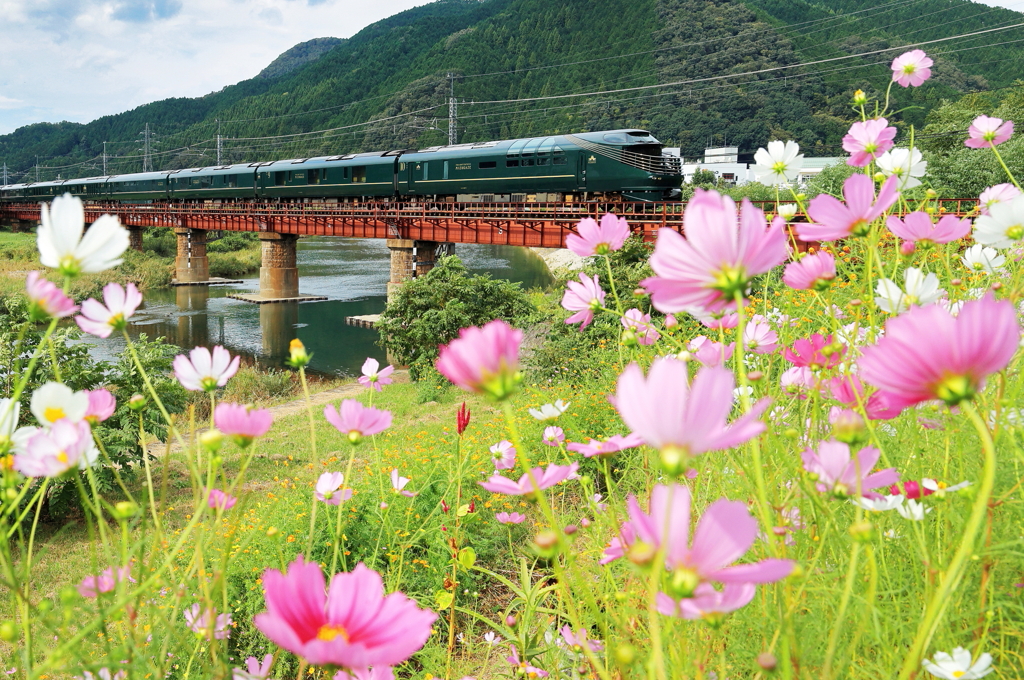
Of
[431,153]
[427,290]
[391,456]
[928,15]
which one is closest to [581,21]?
[928,15]

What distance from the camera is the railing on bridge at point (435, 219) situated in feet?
58.7

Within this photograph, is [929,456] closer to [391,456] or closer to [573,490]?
[573,490]

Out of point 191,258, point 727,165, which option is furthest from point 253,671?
point 727,165

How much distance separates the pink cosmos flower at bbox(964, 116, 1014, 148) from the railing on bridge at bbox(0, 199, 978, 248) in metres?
10.1

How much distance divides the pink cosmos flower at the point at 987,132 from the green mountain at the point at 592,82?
211 ft

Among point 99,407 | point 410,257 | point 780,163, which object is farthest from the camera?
point 410,257

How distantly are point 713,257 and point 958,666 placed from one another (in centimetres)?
72

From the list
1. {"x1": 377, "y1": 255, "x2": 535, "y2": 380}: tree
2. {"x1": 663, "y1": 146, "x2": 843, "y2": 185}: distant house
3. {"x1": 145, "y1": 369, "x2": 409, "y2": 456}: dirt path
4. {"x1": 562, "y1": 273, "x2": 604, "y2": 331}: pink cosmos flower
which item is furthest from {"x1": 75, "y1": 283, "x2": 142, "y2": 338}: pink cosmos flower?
{"x1": 663, "y1": 146, "x2": 843, "y2": 185}: distant house

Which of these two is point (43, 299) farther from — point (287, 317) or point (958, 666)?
point (287, 317)

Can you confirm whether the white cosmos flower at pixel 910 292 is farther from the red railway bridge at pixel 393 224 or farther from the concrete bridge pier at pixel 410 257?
the concrete bridge pier at pixel 410 257

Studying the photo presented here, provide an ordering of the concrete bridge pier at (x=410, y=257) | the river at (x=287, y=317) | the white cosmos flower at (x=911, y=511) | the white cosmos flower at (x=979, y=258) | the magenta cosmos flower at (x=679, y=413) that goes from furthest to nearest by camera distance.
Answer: the concrete bridge pier at (x=410, y=257)
the river at (x=287, y=317)
the white cosmos flower at (x=979, y=258)
the white cosmos flower at (x=911, y=511)
the magenta cosmos flower at (x=679, y=413)

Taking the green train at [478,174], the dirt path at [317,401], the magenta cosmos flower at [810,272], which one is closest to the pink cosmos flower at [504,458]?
the magenta cosmos flower at [810,272]

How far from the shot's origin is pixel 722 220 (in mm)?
684

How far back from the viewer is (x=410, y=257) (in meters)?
25.5
